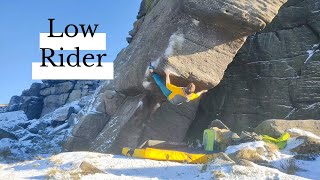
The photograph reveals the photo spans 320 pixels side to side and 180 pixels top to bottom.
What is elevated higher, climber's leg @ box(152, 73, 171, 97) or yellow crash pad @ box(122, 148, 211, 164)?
climber's leg @ box(152, 73, 171, 97)

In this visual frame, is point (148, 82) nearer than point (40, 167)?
No

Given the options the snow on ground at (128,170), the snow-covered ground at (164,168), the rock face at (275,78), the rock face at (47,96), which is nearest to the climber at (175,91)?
the snow-covered ground at (164,168)

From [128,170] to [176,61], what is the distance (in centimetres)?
501

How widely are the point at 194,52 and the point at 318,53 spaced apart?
229 inches

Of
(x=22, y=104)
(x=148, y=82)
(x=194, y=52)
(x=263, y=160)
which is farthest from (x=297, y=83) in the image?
(x=22, y=104)

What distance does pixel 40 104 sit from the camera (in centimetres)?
5394

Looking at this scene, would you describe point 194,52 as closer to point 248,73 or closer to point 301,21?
point 248,73

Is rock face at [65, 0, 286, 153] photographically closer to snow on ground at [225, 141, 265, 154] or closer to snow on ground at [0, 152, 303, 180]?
snow on ground at [225, 141, 265, 154]

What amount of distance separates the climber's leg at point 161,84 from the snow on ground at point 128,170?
11.8 feet

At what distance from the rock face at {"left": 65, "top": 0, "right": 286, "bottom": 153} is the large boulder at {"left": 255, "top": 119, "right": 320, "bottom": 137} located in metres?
2.20

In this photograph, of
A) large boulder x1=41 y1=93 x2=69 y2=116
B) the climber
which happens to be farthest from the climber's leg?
large boulder x1=41 y1=93 x2=69 y2=116

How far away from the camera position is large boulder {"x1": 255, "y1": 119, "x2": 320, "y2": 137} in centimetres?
1092

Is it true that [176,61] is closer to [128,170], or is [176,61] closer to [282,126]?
[282,126]

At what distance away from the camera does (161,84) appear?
12.0 metres
